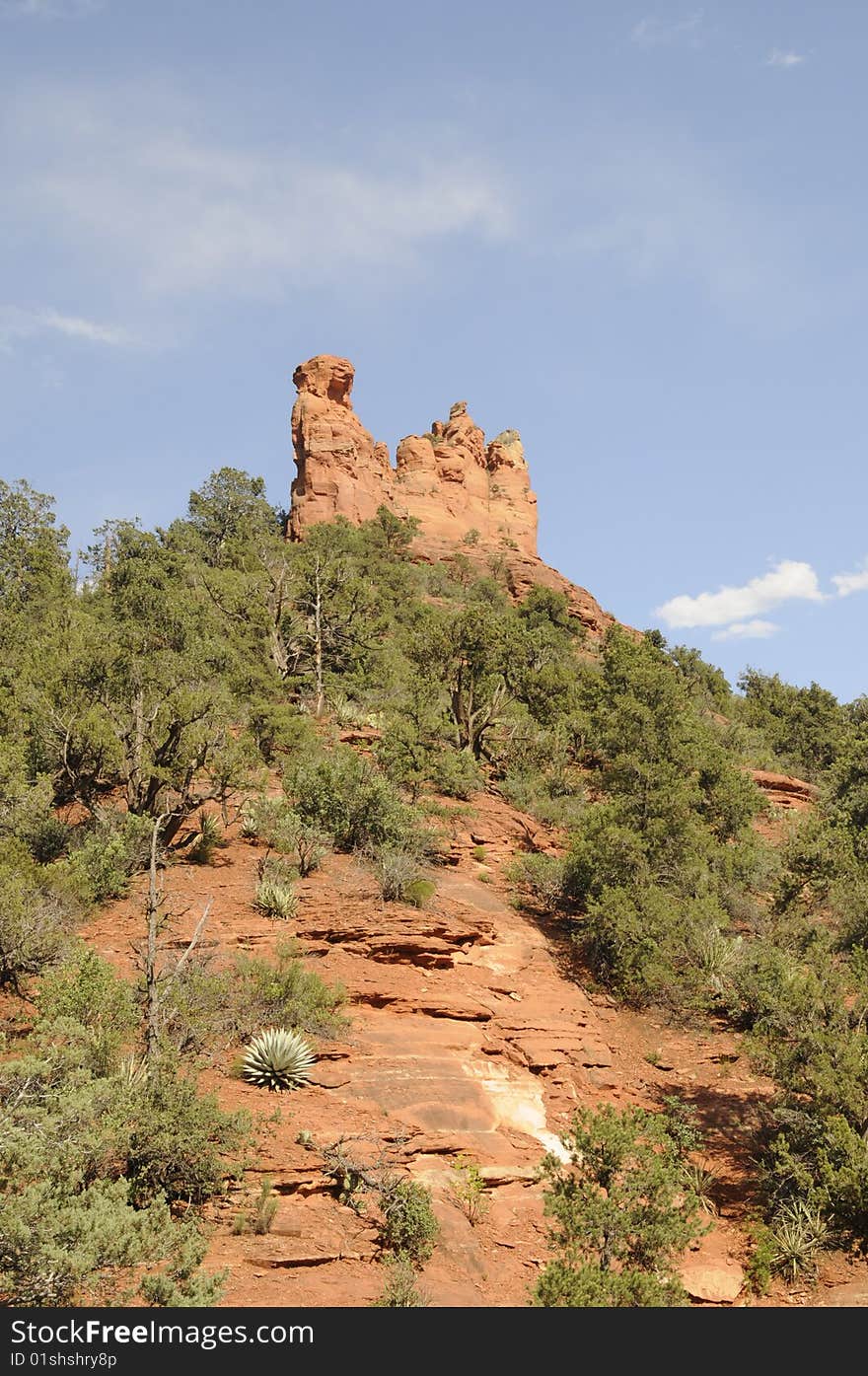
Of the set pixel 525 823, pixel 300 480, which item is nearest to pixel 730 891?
pixel 525 823

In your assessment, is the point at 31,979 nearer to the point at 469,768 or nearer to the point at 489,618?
the point at 469,768

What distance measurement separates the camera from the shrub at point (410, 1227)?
898 centimetres

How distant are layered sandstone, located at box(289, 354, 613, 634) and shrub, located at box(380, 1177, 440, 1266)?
47.3 meters

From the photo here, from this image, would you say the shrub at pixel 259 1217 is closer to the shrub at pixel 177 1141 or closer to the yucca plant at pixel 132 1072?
the shrub at pixel 177 1141

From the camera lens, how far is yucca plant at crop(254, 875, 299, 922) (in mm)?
14406

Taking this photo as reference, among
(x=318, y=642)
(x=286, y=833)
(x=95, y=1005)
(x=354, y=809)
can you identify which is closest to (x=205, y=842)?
(x=286, y=833)

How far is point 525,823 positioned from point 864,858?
7486 millimetres

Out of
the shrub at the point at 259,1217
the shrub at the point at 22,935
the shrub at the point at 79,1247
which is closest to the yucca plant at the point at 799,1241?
the shrub at the point at 259,1217

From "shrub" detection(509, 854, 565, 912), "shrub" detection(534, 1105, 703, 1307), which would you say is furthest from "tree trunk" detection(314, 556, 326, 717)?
"shrub" detection(534, 1105, 703, 1307)

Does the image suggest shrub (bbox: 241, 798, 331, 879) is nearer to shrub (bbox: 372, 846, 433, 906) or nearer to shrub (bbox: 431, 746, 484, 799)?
shrub (bbox: 372, 846, 433, 906)

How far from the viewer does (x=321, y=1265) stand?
8.45 m

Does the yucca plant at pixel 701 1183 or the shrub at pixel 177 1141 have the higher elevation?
the shrub at pixel 177 1141

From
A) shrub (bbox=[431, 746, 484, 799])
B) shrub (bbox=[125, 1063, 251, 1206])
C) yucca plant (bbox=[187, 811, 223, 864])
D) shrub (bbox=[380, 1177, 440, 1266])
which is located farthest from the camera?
shrub (bbox=[431, 746, 484, 799])

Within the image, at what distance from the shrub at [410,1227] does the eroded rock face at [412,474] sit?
168ft
